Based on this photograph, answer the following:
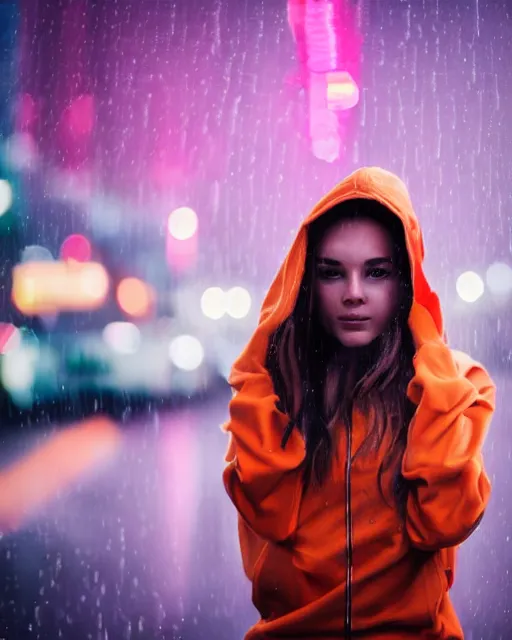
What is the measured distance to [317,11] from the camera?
168cm

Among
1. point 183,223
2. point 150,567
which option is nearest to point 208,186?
point 183,223

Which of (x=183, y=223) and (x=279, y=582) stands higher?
(x=183, y=223)

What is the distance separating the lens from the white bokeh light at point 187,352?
2.22 m

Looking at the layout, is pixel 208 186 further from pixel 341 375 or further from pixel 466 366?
pixel 466 366

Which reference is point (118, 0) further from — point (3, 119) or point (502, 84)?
point (502, 84)

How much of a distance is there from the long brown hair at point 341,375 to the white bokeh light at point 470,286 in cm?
54

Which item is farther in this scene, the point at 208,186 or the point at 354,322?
the point at 208,186

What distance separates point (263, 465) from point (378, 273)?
1.07 feet

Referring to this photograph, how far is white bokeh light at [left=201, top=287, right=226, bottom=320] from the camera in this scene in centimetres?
196

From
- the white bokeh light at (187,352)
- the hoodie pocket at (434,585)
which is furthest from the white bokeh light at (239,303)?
the hoodie pocket at (434,585)

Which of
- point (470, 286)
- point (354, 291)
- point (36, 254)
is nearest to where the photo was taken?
point (354, 291)

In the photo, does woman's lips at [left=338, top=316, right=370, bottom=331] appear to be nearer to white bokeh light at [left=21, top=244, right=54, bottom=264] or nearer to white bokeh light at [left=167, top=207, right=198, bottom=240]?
white bokeh light at [left=167, top=207, right=198, bottom=240]

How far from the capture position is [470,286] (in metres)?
1.59

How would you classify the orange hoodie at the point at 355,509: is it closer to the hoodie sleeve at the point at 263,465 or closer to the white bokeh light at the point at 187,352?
the hoodie sleeve at the point at 263,465
